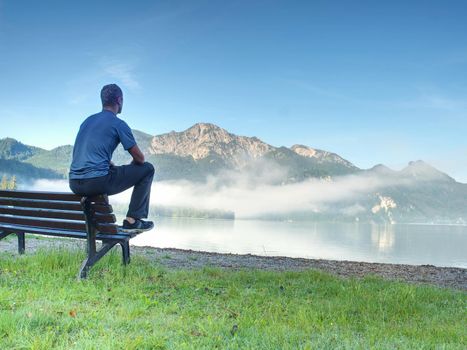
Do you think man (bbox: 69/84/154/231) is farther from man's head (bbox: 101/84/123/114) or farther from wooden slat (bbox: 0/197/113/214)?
wooden slat (bbox: 0/197/113/214)

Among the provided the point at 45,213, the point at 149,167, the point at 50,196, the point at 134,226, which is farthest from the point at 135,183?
the point at 45,213

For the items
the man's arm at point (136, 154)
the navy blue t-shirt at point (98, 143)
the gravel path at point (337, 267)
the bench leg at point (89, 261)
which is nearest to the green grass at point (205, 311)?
the bench leg at point (89, 261)

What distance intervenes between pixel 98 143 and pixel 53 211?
167 centimetres

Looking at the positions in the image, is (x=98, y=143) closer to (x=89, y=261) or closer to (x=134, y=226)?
(x=134, y=226)

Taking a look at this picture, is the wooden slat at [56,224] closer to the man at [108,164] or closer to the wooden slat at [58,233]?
the wooden slat at [58,233]

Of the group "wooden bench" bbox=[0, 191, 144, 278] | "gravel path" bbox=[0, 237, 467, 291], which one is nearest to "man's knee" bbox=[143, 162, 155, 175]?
"wooden bench" bbox=[0, 191, 144, 278]

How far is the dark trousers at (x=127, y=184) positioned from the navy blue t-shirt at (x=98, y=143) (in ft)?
0.34

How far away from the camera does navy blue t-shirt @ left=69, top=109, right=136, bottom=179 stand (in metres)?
6.92

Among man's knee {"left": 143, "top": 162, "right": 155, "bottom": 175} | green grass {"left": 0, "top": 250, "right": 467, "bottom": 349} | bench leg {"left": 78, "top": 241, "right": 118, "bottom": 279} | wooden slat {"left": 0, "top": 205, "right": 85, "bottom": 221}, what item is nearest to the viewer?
green grass {"left": 0, "top": 250, "right": 467, "bottom": 349}

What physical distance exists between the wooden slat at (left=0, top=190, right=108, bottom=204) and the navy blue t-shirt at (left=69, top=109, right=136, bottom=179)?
362 millimetres

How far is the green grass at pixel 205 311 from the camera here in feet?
13.4

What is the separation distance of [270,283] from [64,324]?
13.0 ft

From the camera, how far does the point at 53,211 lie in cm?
778

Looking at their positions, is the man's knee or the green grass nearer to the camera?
the green grass
